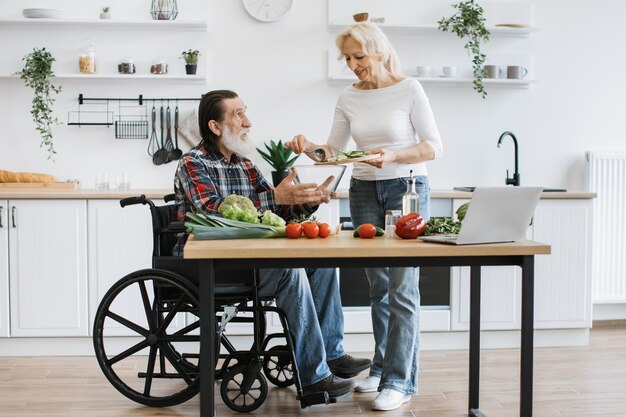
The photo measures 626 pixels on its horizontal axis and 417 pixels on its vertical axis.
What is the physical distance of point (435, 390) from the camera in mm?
3504

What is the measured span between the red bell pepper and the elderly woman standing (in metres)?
0.35

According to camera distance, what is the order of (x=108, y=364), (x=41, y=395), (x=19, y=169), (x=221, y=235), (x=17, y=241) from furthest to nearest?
1. (x=19, y=169)
2. (x=17, y=241)
3. (x=41, y=395)
4. (x=108, y=364)
5. (x=221, y=235)

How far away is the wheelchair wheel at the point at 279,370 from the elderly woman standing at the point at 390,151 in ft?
1.33

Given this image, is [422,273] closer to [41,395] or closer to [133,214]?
[133,214]

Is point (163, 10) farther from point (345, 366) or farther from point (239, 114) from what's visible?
point (345, 366)

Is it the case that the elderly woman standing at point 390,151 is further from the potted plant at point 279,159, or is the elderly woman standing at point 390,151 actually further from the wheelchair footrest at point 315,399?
the potted plant at point 279,159

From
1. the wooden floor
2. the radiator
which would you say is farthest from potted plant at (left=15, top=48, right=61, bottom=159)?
the radiator

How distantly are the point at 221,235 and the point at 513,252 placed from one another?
0.90 meters

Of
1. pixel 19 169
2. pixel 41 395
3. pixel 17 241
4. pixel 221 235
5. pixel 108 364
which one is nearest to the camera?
pixel 221 235

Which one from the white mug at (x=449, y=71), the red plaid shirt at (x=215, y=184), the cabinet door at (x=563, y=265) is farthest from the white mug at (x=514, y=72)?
the red plaid shirt at (x=215, y=184)

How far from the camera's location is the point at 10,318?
415cm

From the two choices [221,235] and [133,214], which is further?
[133,214]

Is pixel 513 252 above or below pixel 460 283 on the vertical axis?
above

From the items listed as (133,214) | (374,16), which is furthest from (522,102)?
(133,214)
